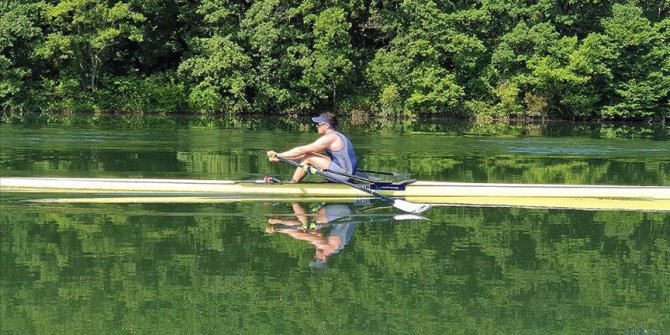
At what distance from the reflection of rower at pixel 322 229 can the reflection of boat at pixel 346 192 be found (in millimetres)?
739

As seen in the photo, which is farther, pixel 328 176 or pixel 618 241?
pixel 328 176

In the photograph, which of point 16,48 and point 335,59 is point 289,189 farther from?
point 16,48

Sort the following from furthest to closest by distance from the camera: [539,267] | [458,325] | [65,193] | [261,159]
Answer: [261,159]
[65,193]
[539,267]
[458,325]

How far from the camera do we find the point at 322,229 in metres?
10.7

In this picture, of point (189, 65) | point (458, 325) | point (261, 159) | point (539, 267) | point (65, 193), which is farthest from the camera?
point (189, 65)

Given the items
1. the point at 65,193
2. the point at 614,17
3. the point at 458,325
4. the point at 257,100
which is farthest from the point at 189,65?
the point at 458,325

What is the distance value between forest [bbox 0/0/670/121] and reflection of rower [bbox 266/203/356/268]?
98.5 feet

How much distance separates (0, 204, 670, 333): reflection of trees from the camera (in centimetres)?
709

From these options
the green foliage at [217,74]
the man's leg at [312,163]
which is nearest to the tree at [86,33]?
the green foliage at [217,74]

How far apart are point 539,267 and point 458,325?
7.69ft

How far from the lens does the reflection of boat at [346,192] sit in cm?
1273

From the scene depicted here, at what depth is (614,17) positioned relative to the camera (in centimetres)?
4381

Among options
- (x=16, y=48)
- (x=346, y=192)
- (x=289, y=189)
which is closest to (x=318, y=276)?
(x=289, y=189)

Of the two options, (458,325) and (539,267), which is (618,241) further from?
(458,325)
